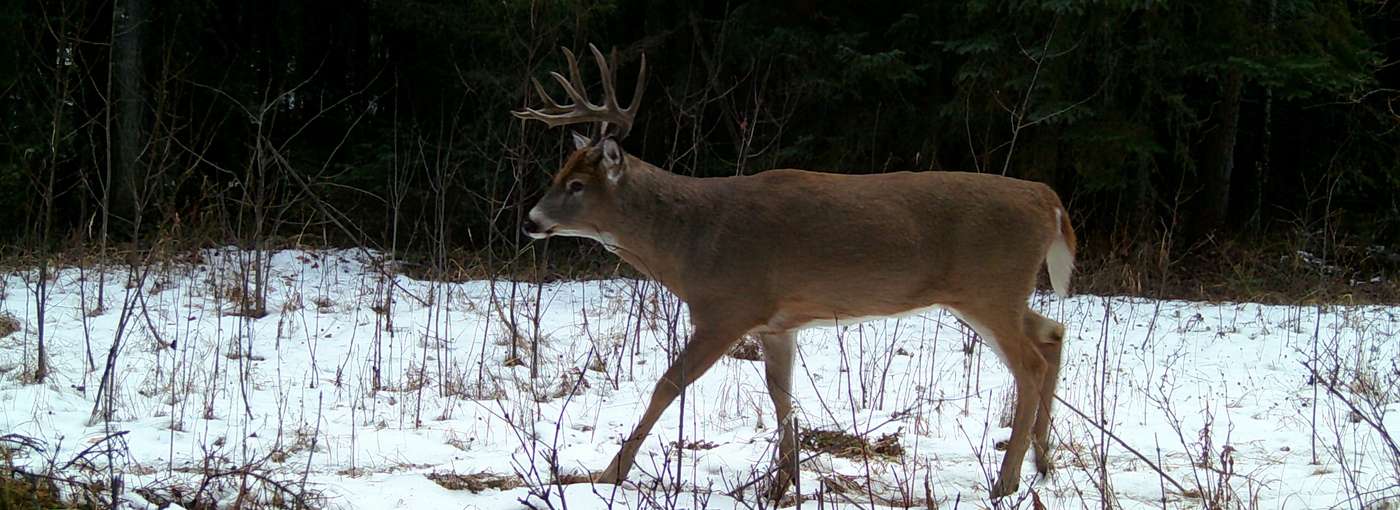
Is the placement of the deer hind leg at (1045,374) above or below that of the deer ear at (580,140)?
below

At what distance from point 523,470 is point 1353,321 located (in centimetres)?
666

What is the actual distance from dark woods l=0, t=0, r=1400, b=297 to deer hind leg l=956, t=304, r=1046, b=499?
5.90 metres

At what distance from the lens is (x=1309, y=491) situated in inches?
166

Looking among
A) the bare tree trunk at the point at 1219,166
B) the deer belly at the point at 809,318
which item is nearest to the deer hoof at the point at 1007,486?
the deer belly at the point at 809,318

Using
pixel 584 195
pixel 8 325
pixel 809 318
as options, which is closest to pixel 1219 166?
pixel 809 318

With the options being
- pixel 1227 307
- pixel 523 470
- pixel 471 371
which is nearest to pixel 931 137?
pixel 1227 307

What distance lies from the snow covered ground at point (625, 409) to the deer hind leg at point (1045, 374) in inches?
4.5

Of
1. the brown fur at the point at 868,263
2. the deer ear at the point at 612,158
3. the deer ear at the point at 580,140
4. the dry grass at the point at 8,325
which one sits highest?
the deer ear at the point at 580,140

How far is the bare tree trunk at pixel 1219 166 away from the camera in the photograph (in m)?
14.0

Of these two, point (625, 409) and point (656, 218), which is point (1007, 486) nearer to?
point (656, 218)

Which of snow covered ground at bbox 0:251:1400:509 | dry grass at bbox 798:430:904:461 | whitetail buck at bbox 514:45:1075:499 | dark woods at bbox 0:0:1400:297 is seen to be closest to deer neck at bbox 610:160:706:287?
whitetail buck at bbox 514:45:1075:499

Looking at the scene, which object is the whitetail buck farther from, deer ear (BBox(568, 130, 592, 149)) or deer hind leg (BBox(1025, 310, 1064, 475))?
deer ear (BBox(568, 130, 592, 149))

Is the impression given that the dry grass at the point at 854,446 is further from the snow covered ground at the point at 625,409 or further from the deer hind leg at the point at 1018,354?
the deer hind leg at the point at 1018,354

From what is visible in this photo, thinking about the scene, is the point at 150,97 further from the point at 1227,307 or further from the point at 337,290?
the point at 1227,307
